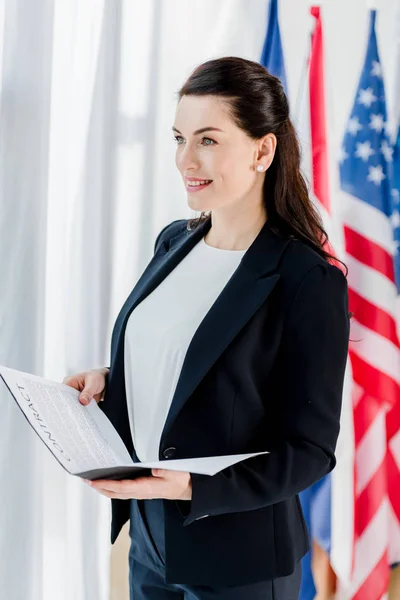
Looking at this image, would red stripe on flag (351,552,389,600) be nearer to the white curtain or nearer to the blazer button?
the white curtain

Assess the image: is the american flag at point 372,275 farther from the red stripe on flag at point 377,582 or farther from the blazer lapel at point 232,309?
the blazer lapel at point 232,309

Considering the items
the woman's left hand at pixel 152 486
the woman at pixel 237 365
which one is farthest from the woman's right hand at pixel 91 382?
the woman's left hand at pixel 152 486

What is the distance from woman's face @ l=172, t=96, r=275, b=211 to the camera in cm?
126

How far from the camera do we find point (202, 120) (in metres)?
1.26

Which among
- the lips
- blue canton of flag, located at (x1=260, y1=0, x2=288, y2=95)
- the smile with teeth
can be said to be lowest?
the lips

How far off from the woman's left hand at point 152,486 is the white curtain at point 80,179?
88 cm

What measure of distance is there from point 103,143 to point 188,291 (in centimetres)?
75

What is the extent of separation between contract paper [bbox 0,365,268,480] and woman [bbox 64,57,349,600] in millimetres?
82

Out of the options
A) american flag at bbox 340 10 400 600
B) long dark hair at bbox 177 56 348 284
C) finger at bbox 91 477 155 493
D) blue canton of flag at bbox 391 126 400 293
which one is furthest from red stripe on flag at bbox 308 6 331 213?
finger at bbox 91 477 155 493

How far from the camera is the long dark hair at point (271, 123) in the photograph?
1.26 metres

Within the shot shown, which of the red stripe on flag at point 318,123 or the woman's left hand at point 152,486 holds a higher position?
the red stripe on flag at point 318,123

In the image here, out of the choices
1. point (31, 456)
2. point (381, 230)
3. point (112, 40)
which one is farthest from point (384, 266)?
point (31, 456)

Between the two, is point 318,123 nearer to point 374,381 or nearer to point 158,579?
point 374,381

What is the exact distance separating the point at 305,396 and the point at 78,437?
381 millimetres
